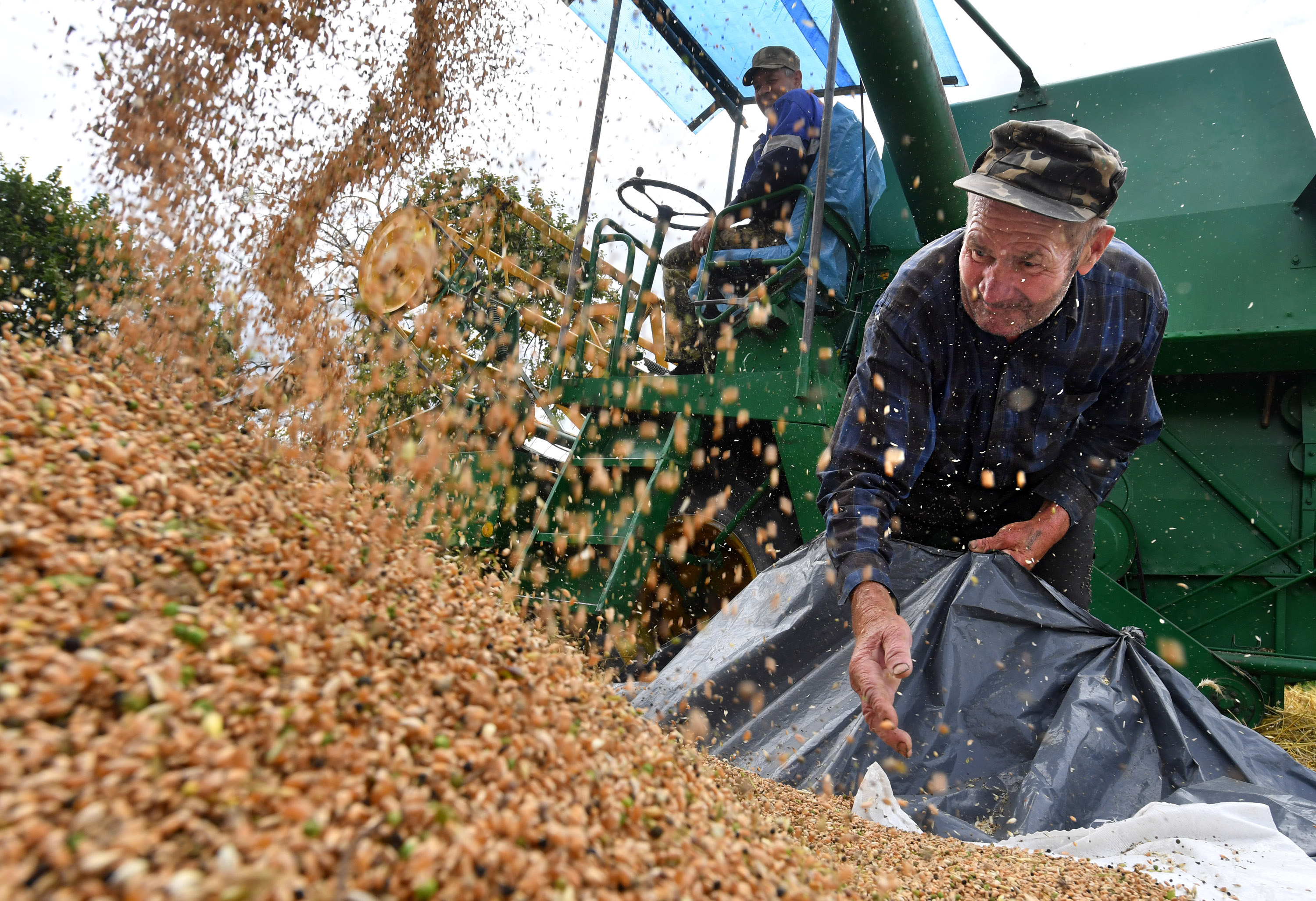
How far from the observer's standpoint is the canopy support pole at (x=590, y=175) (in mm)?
3814

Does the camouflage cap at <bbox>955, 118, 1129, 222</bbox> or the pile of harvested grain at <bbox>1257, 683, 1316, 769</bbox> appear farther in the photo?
the pile of harvested grain at <bbox>1257, 683, 1316, 769</bbox>

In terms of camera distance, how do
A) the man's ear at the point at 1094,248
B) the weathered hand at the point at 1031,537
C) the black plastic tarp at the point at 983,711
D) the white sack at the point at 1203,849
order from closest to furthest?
1. the white sack at the point at 1203,849
2. the black plastic tarp at the point at 983,711
3. the man's ear at the point at 1094,248
4. the weathered hand at the point at 1031,537

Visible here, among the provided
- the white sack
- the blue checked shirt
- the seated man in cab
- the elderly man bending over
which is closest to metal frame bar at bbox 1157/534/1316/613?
the elderly man bending over

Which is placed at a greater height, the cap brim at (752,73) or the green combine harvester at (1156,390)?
the cap brim at (752,73)

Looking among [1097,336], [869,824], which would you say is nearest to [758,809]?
[869,824]

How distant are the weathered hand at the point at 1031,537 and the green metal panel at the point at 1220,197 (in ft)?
4.93

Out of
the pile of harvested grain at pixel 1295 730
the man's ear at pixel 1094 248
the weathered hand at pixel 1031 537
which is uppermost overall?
the man's ear at pixel 1094 248

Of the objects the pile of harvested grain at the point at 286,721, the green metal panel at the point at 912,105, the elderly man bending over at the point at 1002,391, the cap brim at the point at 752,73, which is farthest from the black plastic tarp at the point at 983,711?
the cap brim at the point at 752,73

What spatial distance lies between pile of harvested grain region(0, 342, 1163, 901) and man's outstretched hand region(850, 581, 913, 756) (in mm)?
328

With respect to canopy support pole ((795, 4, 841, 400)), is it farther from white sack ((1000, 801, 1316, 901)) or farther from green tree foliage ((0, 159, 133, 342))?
green tree foliage ((0, 159, 133, 342))

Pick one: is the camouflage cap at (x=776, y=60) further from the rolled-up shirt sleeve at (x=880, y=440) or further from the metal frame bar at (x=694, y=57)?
the rolled-up shirt sleeve at (x=880, y=440)

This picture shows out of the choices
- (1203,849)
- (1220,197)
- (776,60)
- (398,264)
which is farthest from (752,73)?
(1203,849)

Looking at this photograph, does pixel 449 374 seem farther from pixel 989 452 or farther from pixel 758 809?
pixel 758 809

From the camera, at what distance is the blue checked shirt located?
2309 millimetres
